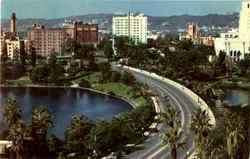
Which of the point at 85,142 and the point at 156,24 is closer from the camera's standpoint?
the point at 85,142

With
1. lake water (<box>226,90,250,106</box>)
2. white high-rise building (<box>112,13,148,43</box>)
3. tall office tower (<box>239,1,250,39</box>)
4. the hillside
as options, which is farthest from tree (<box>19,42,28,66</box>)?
white high-rise building (<box>112,13,148,43</box>)

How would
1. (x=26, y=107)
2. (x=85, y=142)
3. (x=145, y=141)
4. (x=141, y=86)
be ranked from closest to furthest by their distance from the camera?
(x=85, y=142)
(x=145, y=141)
(x=26, y=107)
(x=141, y=86)

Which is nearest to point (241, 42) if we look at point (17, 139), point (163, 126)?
point (163, 126)

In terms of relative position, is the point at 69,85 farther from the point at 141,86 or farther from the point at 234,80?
the point at 234,80

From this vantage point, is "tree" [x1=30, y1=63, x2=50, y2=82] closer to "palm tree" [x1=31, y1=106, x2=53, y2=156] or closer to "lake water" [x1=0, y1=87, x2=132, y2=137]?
"lake water" [x1=0, y1=87, x2=132, y2=137]

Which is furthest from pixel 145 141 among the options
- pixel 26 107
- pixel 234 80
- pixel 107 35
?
pixel 107 35

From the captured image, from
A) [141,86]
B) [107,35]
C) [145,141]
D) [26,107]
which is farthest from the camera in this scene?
[107,35]
